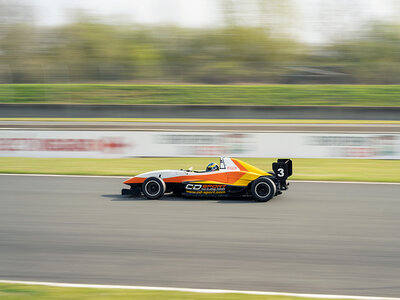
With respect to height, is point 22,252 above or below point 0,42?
below

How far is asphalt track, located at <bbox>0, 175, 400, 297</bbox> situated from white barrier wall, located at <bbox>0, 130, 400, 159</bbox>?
4.69m

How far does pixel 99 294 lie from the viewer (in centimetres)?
436

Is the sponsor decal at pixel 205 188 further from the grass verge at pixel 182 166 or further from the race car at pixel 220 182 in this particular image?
the grass verge at pixel 182 166

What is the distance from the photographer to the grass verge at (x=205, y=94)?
105 ft

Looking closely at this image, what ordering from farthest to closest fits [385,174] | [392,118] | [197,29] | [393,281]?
[197,29] → [392,118] → [385,174] → [393,281]

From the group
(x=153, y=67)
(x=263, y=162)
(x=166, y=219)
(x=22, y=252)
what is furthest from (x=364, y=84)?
(x=22, y=252)

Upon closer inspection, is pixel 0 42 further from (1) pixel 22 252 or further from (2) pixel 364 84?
(1) pixel 22 252

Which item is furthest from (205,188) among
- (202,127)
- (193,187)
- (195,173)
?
(202,127)

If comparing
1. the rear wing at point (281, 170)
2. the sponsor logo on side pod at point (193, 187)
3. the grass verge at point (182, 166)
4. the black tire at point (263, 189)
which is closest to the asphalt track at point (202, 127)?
the grass verge at point (182, 166)

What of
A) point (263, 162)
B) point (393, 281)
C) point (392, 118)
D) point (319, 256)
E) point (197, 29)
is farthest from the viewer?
point (197, 29)

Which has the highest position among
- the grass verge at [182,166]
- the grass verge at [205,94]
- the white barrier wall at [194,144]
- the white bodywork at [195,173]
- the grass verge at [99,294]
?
the grass verge at [205,94]

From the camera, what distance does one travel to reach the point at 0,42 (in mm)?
44875

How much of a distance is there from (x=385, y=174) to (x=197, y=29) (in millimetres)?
33128

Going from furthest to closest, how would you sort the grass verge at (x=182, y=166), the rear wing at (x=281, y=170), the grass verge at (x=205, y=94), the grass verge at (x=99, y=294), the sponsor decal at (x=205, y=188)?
the grass verge at (x=205, y=94) → the grass verge at (x=182, y=166) → the rear wing at (x=281, y=170) → the sponsor decal at (x=205, y=188) → the grass verge at (x=99, y=294)
